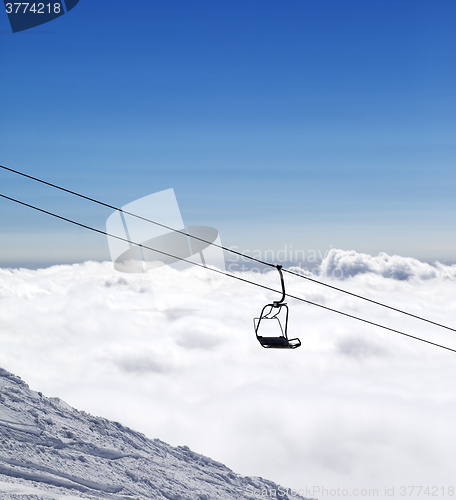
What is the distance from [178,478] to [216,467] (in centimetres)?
2520

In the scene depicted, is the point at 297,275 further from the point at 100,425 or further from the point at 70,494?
the point at 100,425

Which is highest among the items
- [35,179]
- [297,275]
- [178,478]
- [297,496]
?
[35,179]

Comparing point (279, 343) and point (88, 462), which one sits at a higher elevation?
point (279, 343)

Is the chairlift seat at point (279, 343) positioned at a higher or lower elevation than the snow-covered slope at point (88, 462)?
higher

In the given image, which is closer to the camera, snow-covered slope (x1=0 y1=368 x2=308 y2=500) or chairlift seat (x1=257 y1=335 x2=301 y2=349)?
chairlift seat (x1=257 y1=335 x2=301 y2=349)

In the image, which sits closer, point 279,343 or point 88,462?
point 279,343

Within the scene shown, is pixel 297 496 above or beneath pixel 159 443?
beneath

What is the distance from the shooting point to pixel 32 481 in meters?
71.3

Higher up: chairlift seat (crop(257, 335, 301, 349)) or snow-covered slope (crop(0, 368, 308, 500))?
chairlift seat (crop(257, 335, 301, 349))

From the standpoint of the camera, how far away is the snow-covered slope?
75.8 meters

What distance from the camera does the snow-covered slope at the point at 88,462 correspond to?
249ft

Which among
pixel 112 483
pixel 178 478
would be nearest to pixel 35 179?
pixel 112 483

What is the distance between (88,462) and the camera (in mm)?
95312

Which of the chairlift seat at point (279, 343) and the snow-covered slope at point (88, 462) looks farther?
the snow-covered slope at point (88, 462)
